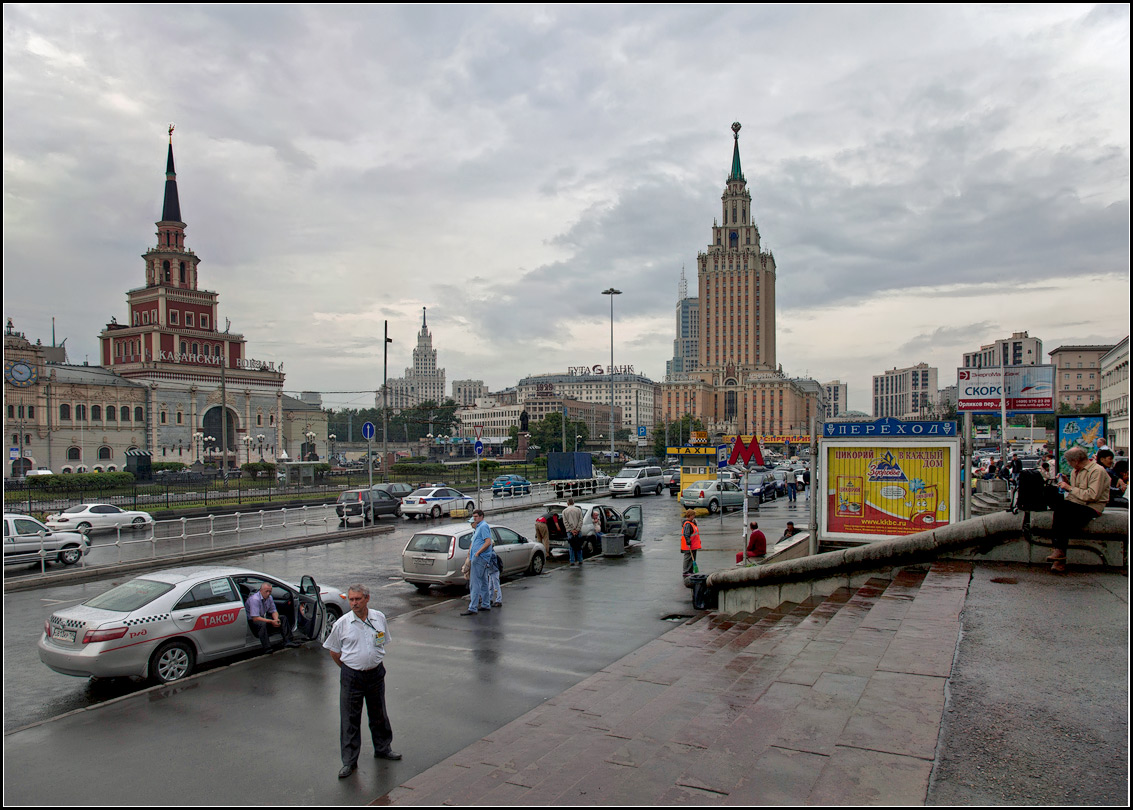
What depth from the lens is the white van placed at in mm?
41125

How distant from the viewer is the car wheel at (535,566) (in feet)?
55.5

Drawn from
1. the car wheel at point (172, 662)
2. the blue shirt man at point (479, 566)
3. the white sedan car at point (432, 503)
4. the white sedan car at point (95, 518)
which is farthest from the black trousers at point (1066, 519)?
the white sedan car at point (95, 518)

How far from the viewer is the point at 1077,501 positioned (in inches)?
372

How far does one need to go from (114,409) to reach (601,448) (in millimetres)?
82944

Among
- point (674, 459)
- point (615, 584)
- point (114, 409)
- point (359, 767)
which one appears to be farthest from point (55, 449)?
point (359, 767)

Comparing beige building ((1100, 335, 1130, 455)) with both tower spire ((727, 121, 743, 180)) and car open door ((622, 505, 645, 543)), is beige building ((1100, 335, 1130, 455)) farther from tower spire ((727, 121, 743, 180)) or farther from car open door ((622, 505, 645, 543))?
tower spire ((727, 121, 743, 180))

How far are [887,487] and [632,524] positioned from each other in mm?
9032

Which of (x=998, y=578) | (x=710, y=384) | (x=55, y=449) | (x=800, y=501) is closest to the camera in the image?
(x=998, y=578)

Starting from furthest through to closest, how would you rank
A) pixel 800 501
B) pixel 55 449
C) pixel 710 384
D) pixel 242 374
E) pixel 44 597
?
pixel 710 384 → pixel 242 374 → pixel 55 449 → pixel 800 501 → pixel 44 597

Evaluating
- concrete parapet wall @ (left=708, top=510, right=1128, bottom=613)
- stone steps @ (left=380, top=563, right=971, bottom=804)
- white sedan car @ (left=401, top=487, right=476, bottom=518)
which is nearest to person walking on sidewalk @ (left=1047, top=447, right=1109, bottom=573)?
concrete parapet wall @ (left=708, top=510, right=1128, bottom=613)

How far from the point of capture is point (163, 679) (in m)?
9.02

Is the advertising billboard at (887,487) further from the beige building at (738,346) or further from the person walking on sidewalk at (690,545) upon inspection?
A: the beige building at (738,346)

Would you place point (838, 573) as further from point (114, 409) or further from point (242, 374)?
point (242, 374)

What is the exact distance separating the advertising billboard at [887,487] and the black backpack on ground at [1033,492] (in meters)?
2.67
